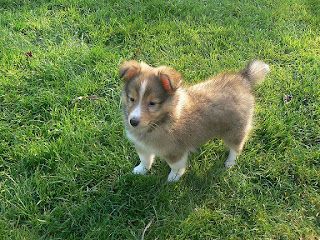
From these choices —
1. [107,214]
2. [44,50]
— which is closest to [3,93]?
[44,50]

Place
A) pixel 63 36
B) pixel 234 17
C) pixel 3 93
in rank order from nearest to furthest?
pixel 3 93, pixel 63 36, pixel 234 17

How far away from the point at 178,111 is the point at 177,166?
1.99 ft

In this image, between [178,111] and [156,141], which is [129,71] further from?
[156,141]

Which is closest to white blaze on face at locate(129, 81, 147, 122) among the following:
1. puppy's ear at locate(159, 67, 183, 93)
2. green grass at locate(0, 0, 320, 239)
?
puppy's ear at locate(159, 67, 183, 93)

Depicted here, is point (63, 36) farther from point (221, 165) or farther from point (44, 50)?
point (221, 165)

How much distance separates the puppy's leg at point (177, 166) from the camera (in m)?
2.89

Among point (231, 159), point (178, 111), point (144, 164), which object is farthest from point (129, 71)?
point (231, 159)

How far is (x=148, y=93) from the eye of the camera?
242 centimetres

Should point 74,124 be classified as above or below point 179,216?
above

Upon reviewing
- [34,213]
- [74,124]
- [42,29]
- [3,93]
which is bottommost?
[34,213]

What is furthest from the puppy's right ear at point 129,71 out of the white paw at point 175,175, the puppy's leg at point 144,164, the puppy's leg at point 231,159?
the puppy's leg at point 231,159

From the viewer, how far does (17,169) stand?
300 centimetres

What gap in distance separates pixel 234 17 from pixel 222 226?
3881 millimetres

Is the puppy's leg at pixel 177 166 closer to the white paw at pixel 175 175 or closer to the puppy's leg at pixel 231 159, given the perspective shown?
the white paw at pixel 175 175
